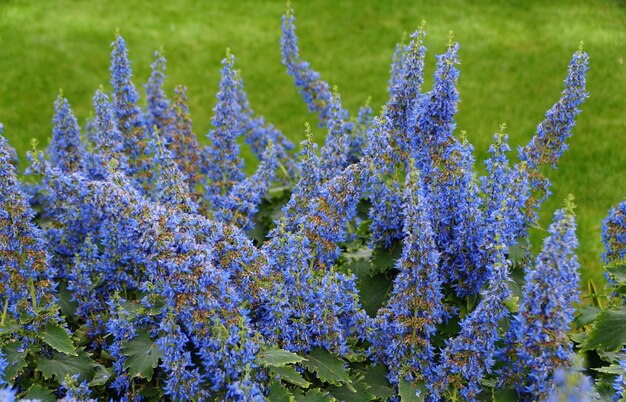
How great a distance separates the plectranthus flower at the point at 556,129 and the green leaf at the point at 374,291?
904 millimetres

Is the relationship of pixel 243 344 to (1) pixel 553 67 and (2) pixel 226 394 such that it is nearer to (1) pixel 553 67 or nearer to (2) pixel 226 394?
(2) pixel 226 394

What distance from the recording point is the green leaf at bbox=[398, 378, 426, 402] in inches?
138

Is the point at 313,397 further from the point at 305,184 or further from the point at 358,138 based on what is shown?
the point at 358,138

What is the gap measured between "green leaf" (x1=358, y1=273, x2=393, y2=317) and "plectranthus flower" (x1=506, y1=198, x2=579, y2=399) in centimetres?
114

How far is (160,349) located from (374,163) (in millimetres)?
1382

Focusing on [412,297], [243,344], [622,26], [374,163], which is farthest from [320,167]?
[622,26]

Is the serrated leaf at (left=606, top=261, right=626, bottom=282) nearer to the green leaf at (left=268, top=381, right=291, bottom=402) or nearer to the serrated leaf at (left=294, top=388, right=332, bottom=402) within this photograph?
the serrated leaf at (left=294, top=388, right=332, bottom=402)

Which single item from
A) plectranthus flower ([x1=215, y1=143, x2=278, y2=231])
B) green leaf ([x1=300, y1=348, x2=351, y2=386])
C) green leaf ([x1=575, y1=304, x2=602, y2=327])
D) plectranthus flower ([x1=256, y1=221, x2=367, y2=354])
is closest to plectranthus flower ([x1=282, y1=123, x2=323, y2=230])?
plectranthus flower ([x1=215, y1=143, x2=278, y2=231])

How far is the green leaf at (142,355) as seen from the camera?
3564 millimetres

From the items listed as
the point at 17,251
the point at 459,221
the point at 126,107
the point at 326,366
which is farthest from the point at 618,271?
the point at 126,107

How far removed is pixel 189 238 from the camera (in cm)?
324

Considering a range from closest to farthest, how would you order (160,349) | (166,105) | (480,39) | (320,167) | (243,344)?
(243,344) → (160,349) → (320,167) → (166,105) → (480,39)

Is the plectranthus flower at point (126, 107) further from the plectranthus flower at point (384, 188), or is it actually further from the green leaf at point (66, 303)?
the plectranthus flower at point (384, 188)

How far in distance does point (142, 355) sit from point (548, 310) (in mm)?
1884
